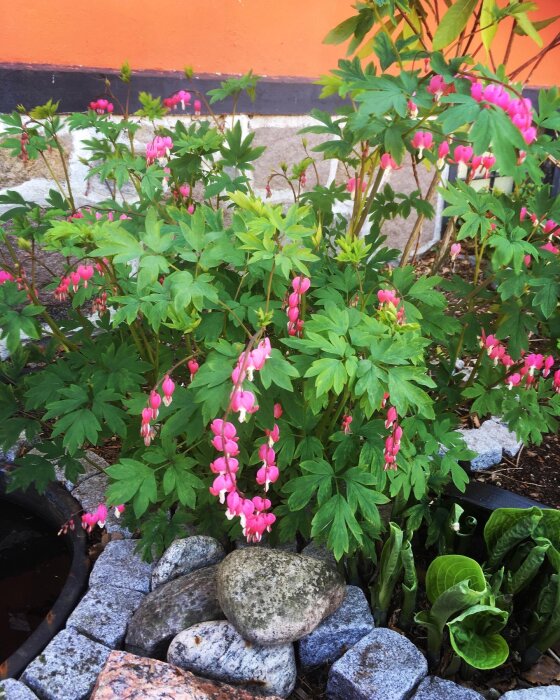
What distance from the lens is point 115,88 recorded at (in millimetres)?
2953

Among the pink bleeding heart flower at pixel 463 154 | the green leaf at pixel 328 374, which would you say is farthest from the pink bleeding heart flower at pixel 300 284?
the pink bleeding heart flower at pixel 463 154

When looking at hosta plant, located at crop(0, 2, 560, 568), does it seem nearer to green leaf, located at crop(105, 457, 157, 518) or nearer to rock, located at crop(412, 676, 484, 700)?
green leaf, located at crop(105, 457, 157, 518)

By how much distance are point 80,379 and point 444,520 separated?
4.23 feet

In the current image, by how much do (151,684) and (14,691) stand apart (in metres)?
0.45

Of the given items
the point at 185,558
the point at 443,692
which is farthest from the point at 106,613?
the point at 443,692

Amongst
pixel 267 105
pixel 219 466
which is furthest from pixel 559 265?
pixel 267 105

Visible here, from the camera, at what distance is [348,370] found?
150cm

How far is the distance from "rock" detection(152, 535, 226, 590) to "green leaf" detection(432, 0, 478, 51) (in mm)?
1749

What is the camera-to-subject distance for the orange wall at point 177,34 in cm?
272

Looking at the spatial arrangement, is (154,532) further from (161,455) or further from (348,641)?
(348,641)

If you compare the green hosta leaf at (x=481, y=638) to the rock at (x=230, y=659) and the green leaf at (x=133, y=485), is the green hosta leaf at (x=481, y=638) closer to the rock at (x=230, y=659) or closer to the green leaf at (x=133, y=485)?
the rock at (x=230, y=659)

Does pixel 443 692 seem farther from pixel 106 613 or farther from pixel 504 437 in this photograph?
pixel 504 437

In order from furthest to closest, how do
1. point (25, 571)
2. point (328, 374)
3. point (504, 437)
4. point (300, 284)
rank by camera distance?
point (504, 437), point (25, 571), point (300, 284), point (328, 374)

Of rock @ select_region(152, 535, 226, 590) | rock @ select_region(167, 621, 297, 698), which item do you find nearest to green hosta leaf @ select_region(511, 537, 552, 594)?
rock @ select_region(167, 621, 297, 698)
